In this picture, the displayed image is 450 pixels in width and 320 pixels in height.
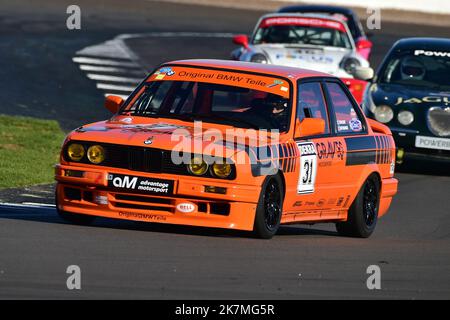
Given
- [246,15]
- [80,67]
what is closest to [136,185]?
[80,67]

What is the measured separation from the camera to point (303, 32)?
72.2 ft

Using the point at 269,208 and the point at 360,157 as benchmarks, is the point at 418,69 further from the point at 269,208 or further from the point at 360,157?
the point at 269,208

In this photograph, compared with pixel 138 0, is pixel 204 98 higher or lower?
higher

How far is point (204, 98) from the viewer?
36.7 feet

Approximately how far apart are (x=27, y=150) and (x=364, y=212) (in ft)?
18.2

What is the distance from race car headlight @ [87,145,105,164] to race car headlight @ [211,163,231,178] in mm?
838

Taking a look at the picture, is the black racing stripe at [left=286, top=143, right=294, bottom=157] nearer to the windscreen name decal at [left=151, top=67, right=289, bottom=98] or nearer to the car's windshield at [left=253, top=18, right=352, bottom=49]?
the windscreen name decal at [left=151, top=67, right=289, bottom=98]

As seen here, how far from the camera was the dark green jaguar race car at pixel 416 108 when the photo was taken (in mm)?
16594

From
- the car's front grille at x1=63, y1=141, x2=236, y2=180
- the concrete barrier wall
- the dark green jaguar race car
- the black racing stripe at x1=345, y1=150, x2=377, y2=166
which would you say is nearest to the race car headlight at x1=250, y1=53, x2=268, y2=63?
the dark green jaguar race car

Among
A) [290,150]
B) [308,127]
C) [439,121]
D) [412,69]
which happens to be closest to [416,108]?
[439,121]

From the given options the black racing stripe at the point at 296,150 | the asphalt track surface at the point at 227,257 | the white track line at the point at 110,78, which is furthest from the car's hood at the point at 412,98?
the white track line at the point at 110,78

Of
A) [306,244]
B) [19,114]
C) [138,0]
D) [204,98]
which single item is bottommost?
[138,0]
